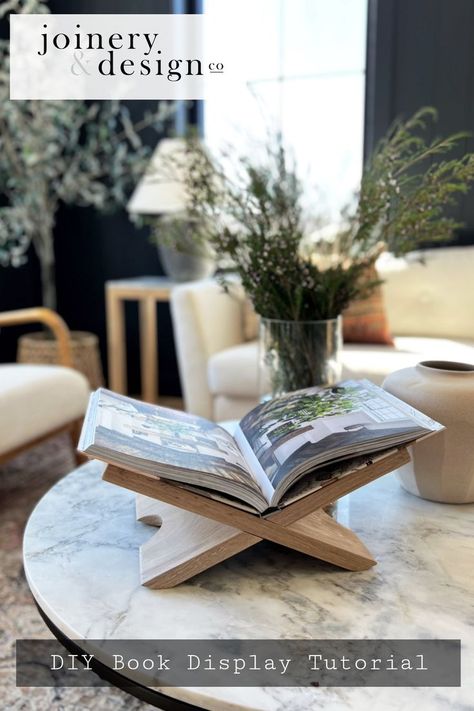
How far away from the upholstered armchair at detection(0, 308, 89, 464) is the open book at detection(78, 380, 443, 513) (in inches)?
44.2

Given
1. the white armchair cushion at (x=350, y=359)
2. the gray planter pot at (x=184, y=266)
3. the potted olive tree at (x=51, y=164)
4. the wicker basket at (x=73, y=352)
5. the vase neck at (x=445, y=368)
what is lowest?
the wicker basket at (x=73, y=352)

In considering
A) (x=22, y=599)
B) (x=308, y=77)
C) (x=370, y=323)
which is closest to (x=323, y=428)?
(x=22, y=599)

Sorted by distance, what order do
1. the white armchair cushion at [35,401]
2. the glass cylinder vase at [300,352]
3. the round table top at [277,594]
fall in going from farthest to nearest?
1. the white armchair cushion at [35,401]
2. the glass cylinder vase at [300,352]
3. the round table top at [277,594]

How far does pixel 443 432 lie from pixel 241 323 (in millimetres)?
1651

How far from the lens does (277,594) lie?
0.76 meters

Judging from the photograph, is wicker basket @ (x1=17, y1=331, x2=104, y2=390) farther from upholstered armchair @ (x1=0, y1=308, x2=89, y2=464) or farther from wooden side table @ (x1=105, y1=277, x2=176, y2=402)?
upholstered armchair @ (x1=0, y1=308, x2=89, y2=464)

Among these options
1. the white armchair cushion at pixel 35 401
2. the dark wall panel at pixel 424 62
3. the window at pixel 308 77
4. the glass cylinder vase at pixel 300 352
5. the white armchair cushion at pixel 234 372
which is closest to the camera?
the glass cylinder vase at pixel 300 352

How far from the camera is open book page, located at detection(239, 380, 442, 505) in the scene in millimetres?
778

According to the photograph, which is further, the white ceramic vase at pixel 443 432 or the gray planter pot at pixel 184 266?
the gray planter pot at pixel 184 266

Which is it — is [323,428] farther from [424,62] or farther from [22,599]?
[424,62]

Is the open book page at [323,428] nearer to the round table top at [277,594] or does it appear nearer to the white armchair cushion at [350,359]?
the round table top at [277,594]

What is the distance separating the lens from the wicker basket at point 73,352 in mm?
3049

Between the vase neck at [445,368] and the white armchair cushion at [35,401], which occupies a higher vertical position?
the vase neck at [445,368]

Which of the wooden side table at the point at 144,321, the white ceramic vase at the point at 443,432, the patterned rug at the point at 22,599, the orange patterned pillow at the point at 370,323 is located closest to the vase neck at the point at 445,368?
the white ceramic vase at the point at 443,432
